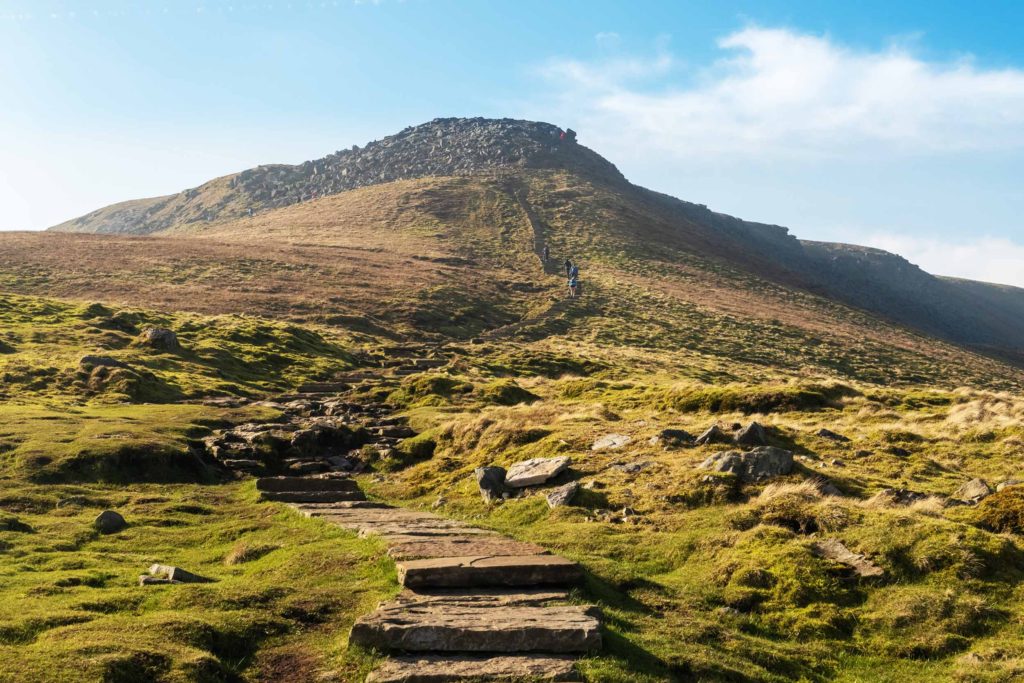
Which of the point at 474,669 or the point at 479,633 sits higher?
the point at 479,633

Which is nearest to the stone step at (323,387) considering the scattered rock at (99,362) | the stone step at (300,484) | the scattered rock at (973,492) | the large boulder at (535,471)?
the scattered rock at (99,362)

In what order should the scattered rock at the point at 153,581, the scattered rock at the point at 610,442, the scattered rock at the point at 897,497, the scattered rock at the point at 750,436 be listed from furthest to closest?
1. the scattered rock at the point at 610,442
2. the scattered rock at the point at 750,436
3. the scattered rock at the point at 897,497
4. the scattered rock at the point at 153,581

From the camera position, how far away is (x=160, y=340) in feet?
173

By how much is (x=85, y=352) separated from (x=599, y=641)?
45.3 m

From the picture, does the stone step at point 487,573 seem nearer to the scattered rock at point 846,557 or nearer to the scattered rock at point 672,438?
the scattered rock at point 846,557

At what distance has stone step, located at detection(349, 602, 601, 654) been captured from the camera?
1028cm

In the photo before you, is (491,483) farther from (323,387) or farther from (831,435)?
(323,387)

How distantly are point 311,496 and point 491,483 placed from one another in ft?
16.3

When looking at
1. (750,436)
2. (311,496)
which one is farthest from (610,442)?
(311,496)

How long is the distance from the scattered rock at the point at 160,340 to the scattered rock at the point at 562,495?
39.9 metres

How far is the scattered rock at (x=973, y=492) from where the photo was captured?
16688 mm

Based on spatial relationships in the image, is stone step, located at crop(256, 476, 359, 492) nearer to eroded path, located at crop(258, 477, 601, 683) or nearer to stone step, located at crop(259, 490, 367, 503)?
stone step, located at crop(259, 490, 367, 503)

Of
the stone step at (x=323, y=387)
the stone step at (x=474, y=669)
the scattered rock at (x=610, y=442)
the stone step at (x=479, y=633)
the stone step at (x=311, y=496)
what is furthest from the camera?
the stone step at (x=323, y=387)

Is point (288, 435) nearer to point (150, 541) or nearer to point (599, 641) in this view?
point (150, 541)
